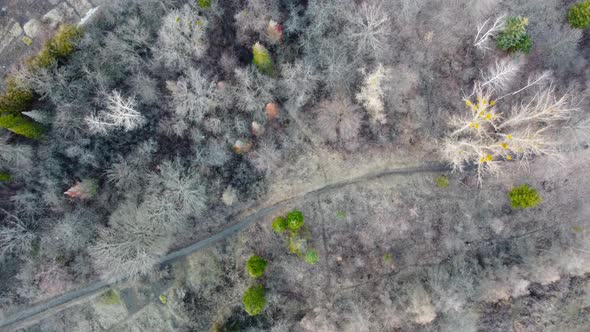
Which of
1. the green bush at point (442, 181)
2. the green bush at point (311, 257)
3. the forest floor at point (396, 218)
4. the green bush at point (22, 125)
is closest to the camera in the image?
the green bush at point (22, 125)

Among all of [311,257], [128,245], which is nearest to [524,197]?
[311,257]

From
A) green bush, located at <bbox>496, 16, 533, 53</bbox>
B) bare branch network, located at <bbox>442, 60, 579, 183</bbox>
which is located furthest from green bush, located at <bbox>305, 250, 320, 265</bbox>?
green bush, located at <bbox>496, 16, 533, 53</bbox>

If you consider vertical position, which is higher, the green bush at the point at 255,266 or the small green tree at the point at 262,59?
the small green tree at the point at 262,59

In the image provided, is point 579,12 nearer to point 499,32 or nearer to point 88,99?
point 499,32

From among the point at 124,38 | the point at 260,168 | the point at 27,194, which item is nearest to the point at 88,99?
the point at 124,38

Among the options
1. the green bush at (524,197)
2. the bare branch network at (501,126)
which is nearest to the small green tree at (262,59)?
the bare branch network at (501,126)

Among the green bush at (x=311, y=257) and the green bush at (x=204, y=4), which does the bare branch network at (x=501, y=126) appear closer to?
the green bush at (x=311, y=257)

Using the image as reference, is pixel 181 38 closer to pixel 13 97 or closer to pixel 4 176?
pixel 13 97
